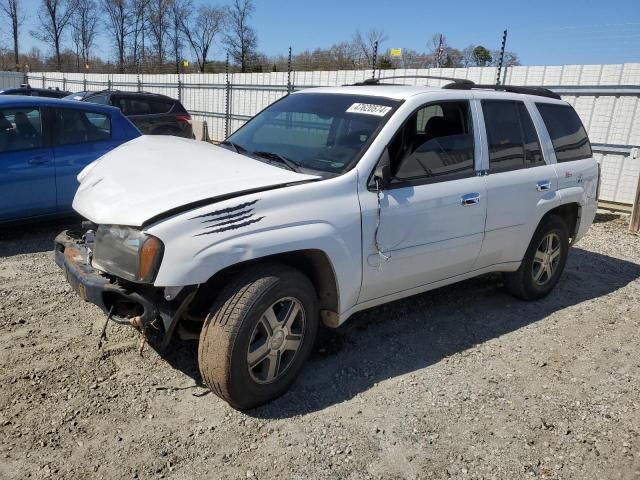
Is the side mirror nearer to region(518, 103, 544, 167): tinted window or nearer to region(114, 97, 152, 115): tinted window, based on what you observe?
region(518, 103, 544, 167): tinted window

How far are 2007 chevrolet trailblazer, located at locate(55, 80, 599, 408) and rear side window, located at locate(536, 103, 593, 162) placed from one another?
15cm

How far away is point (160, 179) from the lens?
10.2 feet

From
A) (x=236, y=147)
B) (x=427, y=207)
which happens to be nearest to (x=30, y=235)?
(x=236, y=147)

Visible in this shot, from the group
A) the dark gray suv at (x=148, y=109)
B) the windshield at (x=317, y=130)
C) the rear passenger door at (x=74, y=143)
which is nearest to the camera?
the windshield at (x=317, y=130)

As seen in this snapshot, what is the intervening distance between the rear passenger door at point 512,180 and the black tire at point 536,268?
22 centimetres

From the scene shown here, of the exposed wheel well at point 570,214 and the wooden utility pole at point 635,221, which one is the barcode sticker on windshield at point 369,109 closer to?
the exposed wheel well at point 570,214

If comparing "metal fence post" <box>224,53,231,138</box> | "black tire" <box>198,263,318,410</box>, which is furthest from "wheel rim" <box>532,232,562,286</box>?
"metal fence post" <box>224,53,231,138</box>

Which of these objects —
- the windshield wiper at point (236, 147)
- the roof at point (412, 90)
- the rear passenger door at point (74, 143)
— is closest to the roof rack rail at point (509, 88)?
the roof at point (412, 90)

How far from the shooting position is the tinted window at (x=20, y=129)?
5.71 m

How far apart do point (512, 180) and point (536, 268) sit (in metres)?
1.14

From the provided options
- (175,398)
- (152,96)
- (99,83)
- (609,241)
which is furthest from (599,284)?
(99,83)

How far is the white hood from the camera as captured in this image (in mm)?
2881

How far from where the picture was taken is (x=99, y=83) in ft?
84.2

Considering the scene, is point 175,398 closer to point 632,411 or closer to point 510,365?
point 510,365
